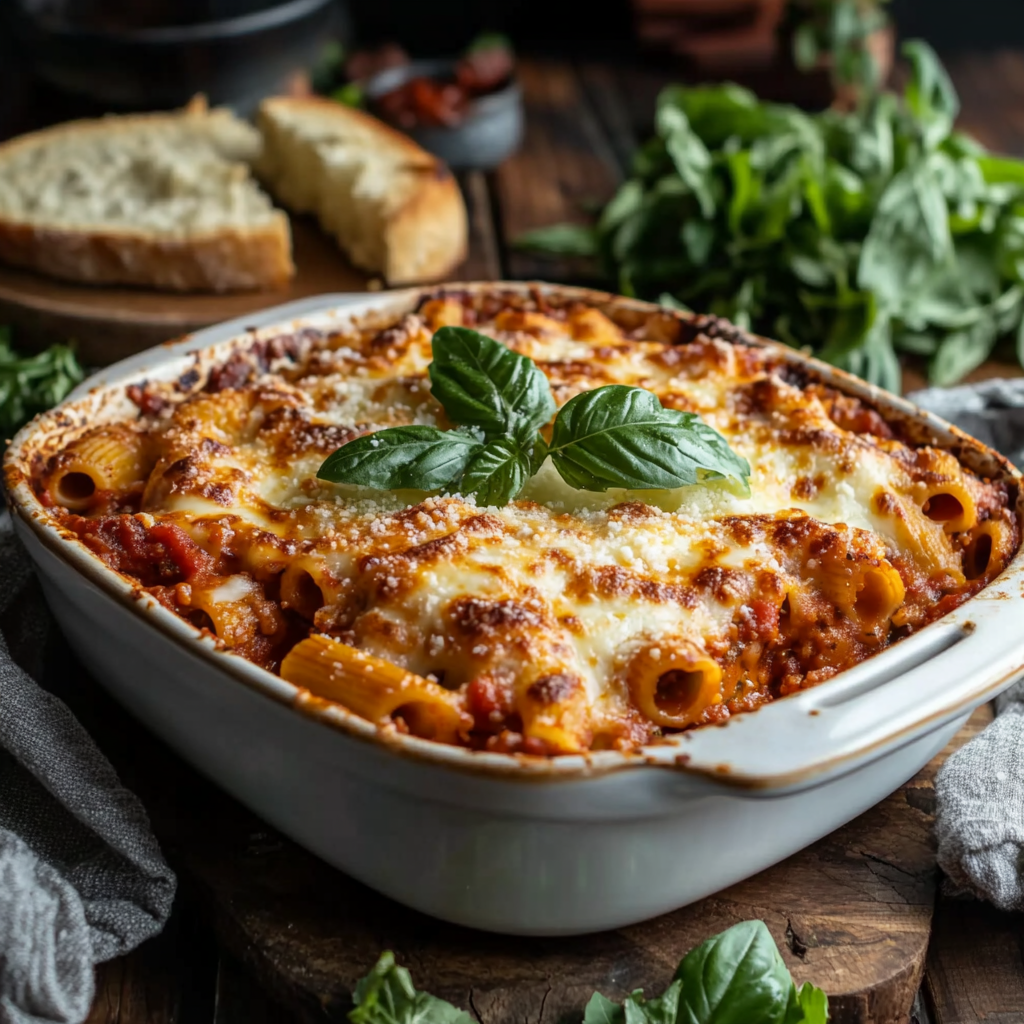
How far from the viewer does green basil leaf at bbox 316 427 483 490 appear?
83.8 inches

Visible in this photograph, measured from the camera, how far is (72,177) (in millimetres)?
4043

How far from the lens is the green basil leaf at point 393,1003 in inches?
68.6

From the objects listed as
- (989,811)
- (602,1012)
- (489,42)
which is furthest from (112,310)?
(489,42)

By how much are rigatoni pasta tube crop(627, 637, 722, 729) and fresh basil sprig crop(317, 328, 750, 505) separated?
1.11ft

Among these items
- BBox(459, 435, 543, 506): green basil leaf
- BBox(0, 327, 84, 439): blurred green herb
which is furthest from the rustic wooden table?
BBox(0, 327, 84, 439): blurred green herb

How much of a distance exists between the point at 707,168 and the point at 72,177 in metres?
1.94

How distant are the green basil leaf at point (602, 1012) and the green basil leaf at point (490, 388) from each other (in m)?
0.93

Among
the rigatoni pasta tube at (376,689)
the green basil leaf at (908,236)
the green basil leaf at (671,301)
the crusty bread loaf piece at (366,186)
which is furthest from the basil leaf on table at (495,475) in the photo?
the green basil leaf at (908,236)

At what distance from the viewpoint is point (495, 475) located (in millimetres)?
2174

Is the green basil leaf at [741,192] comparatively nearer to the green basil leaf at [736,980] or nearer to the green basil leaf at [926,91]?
the green basil leaf at [926,91]

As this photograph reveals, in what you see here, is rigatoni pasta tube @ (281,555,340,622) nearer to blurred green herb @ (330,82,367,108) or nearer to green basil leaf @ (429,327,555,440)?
green basil leaf @ (429,327,555,440)

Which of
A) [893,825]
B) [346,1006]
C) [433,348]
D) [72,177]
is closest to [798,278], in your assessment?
[433,348]

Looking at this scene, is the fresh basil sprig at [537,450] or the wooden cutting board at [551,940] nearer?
the wooden cutting board at [551,940]

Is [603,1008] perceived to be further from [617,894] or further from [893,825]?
[893,825]
